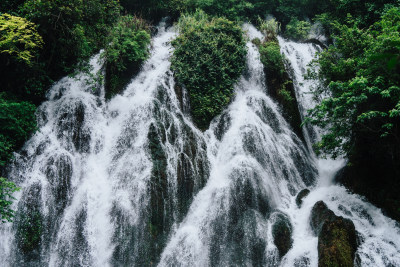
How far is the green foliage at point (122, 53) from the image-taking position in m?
11.7

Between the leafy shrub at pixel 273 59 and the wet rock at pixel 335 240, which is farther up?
the leafy shrub at pixel 273 59

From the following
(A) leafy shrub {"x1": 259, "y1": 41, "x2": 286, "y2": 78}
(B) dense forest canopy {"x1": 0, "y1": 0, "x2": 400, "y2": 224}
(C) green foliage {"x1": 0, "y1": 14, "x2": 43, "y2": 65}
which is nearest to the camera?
(B) dense forest canopy {"x1": 0, "y1": 0, "x2": 400, "y2": 224}

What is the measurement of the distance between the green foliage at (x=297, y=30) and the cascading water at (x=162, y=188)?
1071 centimetres

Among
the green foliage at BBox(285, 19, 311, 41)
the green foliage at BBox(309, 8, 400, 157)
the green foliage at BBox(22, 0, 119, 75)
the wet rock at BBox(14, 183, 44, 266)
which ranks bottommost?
the wet rock at BBox(14, 183, 44, 266)

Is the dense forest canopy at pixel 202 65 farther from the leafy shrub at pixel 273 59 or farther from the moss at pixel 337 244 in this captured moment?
the moss at pixel 337 244

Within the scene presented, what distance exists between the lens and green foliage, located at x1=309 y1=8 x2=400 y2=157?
6.65 metres

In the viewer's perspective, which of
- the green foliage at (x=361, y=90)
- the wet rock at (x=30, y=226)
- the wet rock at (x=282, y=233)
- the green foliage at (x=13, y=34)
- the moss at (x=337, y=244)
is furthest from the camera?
the green foliage at (x=13, y=34)

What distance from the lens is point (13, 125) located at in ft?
27.1

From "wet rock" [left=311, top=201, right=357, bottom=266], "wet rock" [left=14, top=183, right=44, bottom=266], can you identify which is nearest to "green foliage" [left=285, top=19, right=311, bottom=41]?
"wet rock" [left=311, top=201, right=357, bottom=266]

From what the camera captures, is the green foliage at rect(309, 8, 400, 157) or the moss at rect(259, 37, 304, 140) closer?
the green foliage at rect(309, 8, 400, 157)

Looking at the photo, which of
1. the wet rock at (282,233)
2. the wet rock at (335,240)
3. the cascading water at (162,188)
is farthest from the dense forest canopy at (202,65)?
the wet rock at (282,233)

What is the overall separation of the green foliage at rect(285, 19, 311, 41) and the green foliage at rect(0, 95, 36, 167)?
18.4 meters

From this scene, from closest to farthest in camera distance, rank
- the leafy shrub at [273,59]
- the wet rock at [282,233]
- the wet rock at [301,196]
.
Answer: the wet rock at [282,233], the wet rock at [301,196], the leafy shrub at [273,59]

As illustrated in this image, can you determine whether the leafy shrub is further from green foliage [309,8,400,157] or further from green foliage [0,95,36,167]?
green foliage [0,95,36,167]
